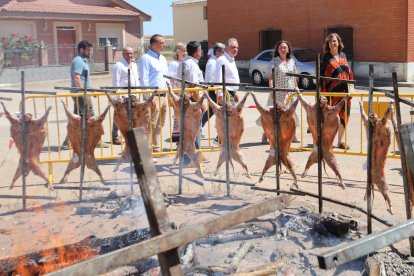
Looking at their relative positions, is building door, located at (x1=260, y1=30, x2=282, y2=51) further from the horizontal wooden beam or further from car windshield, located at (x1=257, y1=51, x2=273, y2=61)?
the horizontal wooden beam

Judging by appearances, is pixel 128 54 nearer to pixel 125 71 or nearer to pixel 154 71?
pixel 125 71

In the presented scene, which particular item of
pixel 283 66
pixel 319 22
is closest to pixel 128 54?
pixel 283 66

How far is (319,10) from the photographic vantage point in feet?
95.7

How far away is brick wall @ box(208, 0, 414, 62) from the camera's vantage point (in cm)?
2573

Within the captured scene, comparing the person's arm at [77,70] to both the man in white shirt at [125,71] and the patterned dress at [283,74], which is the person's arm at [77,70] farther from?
the patterned dress at [283,74]

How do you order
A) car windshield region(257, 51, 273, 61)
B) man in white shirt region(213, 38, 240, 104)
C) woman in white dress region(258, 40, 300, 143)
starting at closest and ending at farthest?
1. man in white shirt region(213, 38, 240, 104)
2. woman in white dress region(258, 40, 300, 143)
3. car windshield region(257, 51, 273, 61)

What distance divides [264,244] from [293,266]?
1.90ft

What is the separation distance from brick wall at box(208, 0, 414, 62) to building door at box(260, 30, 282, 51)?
0.30 metres

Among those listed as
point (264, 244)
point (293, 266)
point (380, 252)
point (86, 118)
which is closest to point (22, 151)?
point (86, 118)

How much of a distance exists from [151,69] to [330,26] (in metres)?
20.5

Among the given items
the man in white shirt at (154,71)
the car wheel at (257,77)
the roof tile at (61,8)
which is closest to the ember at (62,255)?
the man in white shirt at (154,71)

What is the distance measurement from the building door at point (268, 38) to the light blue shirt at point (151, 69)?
75.5ft

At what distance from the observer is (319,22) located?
1152 inches

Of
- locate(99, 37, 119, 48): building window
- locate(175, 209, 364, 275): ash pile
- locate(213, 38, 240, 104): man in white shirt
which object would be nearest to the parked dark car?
locate(213, 38, 240, 104): man in white shirt
